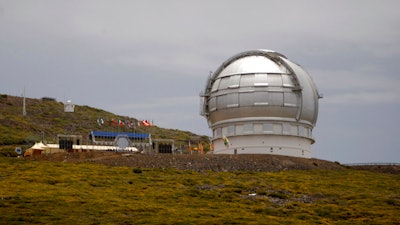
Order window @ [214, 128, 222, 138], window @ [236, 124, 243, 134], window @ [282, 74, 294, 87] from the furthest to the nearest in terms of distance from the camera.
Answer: window @ [214, 128, 222, 138], window @ [236, 124, 243, 134], window @ [282, 74, 294, 87]

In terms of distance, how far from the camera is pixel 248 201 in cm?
6219

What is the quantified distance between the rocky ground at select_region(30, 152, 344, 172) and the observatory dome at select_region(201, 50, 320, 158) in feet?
14.4

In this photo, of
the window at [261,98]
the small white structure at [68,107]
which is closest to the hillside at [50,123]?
the small white structure at [68,107]

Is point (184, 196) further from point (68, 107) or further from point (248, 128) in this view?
point (68, 107)

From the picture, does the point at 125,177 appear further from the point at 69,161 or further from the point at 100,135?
the point at 100,135

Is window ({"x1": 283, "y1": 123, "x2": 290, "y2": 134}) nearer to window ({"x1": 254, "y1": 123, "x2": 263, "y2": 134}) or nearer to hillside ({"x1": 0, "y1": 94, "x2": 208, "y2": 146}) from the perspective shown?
window ({"x1": 254, "y1": 123, "x2": 263, "y2": 134})

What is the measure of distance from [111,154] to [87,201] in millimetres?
30254

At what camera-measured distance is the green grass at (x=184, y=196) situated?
5128 centimetres

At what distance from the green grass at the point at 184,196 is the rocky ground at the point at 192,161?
8.61ft

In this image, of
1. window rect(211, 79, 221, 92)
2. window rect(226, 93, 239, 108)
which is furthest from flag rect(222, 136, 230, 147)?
window rect(211, 79, 221, 92)

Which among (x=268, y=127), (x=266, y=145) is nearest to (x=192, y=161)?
(x=266, y=145)

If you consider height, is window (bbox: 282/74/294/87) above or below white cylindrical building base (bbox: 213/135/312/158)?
above

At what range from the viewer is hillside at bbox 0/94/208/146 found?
445 feet

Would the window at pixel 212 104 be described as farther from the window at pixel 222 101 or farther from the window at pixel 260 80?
the window at pixel 260 80
